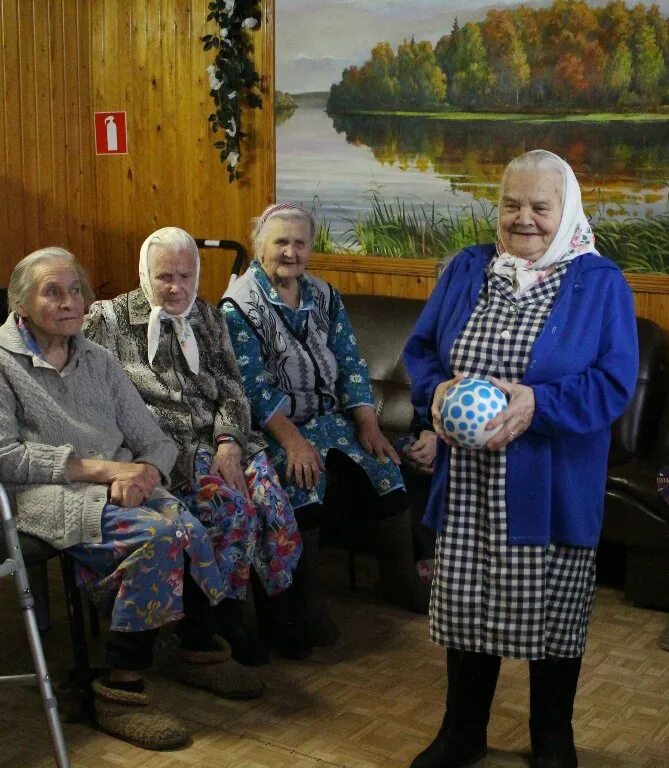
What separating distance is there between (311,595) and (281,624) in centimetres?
13

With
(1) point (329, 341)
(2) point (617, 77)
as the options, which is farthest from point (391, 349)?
(2) point (617, 77)

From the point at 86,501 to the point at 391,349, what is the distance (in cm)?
176

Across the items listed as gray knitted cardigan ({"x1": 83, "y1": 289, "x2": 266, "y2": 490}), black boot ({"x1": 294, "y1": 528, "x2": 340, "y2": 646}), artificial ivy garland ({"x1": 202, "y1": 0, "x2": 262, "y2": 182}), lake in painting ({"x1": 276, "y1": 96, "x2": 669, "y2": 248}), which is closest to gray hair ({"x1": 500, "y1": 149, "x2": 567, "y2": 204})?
gray knitted cardigan ({"x1": 83, "y1": 289, "x2": 266, "y2": 490})

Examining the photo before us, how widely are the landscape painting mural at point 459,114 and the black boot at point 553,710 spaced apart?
6.91ft

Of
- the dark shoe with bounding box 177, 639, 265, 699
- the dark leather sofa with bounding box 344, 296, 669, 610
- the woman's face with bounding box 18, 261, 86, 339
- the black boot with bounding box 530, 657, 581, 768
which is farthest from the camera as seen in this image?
the dark leather sofa with bounding box 344, 296, 669, 610

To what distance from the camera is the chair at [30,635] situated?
2381 millimetres

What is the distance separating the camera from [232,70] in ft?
15.8

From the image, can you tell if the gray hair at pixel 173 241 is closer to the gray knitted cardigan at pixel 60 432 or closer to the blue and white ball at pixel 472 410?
the gray knitted cardigan at pixel 60 432

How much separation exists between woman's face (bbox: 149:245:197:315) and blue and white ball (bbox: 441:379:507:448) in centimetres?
118

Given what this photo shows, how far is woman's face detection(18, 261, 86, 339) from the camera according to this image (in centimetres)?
275

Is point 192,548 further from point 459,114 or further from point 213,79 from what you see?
point 213,79

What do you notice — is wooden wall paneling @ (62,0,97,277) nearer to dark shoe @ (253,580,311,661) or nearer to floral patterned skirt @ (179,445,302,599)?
floral patterned skirt @ (179,445,302,599)

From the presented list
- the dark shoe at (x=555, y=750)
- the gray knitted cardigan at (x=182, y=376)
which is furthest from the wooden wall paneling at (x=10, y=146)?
the dark shoe at (x=555, y=750)

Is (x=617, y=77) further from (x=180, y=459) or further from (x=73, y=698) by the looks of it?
(x=73, y=698)
